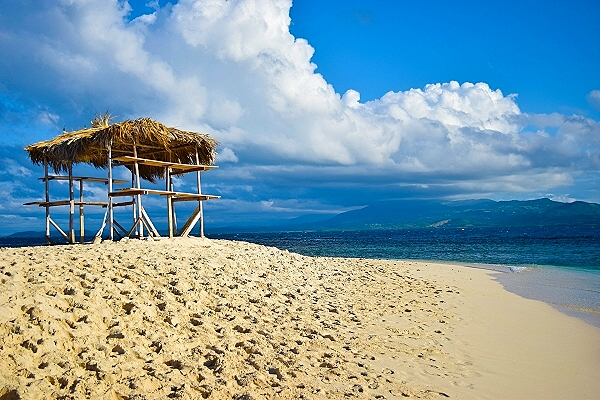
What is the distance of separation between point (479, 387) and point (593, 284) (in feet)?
41.9

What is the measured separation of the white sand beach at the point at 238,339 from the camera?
458cm

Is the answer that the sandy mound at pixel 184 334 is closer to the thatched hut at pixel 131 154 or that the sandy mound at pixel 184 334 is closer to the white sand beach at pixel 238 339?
the white sand beach at pixel 238 339

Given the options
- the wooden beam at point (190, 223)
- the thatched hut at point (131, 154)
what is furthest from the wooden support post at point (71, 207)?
the wooden beam at point (190, 223)

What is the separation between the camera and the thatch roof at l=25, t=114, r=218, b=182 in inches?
460

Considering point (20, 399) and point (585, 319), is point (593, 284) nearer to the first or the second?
point (585, 319)

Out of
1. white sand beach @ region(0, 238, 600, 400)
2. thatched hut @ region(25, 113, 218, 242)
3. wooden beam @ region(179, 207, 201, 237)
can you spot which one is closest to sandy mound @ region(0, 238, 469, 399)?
white sand beach @ region(0, 238, 600, 400)

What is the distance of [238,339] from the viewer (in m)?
5.91

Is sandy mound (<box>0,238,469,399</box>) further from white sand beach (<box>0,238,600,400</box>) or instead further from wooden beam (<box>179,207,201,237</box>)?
wooden beam (<box>179,207,201,237</box>)

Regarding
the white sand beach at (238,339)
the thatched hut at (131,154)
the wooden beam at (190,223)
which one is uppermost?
the thatched hut at (131,154)

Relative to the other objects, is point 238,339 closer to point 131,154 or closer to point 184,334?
point 184,334

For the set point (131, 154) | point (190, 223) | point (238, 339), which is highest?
point (131, 154)

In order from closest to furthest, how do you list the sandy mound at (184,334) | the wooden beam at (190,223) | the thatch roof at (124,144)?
1. the sandy mound at (184,334)
2. the thatch roof at (124,144)
3. the wooden beam at (190,223)

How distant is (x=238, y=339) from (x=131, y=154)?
1077cm

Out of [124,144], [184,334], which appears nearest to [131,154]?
[124,144]
